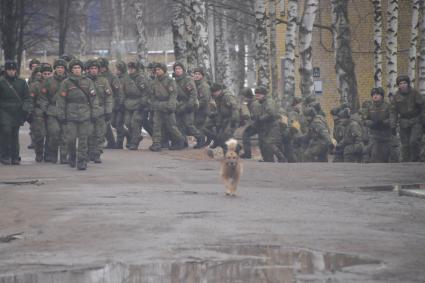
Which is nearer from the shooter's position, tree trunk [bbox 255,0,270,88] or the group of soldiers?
the group of soldiers

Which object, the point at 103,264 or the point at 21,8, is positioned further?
the point at 21,8

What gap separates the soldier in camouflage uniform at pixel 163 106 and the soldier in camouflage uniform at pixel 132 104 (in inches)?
23.5

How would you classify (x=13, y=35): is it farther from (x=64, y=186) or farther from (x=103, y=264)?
(x=103, y=264)

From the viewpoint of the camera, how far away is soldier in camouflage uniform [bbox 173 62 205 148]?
25.7 meters

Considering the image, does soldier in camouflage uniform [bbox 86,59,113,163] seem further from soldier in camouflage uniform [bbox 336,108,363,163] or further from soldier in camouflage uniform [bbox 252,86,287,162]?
soldier in camouflage uniform [bbox 336,108,363,163]

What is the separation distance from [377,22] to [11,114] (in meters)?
12.8

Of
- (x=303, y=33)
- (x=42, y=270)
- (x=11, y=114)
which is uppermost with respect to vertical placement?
(x=303, y=33)

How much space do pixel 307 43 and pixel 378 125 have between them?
7.44m

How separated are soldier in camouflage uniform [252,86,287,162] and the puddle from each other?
42.1ft

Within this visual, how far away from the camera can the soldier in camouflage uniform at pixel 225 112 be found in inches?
985

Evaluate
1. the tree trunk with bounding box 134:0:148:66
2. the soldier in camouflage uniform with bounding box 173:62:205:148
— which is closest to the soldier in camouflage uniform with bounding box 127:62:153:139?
the soldier in camouflage uniform with bounding box 173:62:205:148

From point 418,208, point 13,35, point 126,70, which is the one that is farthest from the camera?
point 13,35

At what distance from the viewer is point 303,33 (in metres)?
29.3

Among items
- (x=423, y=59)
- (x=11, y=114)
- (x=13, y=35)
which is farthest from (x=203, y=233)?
(x=13, y=35)
